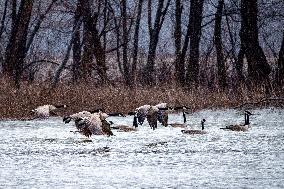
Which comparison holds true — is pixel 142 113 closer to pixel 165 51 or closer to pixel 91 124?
pixel 91 124

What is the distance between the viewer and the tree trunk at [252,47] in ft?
42.6

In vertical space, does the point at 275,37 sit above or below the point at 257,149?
above

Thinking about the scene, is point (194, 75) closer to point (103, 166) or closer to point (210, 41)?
point (210, 41)

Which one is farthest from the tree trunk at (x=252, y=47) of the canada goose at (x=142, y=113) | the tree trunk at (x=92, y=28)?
the canada goose at (x=142, y=113)

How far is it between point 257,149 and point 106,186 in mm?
1404

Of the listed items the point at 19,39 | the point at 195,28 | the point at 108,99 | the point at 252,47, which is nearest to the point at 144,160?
the point at 108,99

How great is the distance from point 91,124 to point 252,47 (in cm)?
1184

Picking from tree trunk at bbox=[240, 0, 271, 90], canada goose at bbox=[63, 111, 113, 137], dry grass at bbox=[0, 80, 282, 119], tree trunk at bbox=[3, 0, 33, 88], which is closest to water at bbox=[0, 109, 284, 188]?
canada goose at bbox=[63, 111, 113, 137]

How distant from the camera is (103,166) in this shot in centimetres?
275

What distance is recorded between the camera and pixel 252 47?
13.9m

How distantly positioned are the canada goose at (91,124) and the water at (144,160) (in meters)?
0.19

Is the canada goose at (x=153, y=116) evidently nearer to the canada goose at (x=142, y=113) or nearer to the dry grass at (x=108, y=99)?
the canada goose at (x=142, y=113)

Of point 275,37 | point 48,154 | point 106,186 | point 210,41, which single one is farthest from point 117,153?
point 210,41

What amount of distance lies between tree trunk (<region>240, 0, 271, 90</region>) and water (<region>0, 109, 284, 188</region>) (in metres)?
8.53
